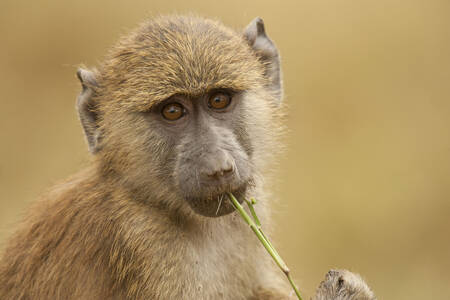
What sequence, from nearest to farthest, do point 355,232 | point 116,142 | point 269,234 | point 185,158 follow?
1. point 185,158
2. point 116,142
3. point 269,234
4. point 355,232

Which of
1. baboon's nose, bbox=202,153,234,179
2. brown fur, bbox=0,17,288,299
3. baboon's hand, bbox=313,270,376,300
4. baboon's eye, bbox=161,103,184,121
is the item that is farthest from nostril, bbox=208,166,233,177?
baboon's hand, bbox=313,270,376,300

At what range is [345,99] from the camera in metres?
10.5

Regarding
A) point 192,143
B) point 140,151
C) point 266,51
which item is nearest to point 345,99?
point 266,51

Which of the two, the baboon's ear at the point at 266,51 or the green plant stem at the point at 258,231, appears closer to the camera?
the green plant stem at the point at 258,231

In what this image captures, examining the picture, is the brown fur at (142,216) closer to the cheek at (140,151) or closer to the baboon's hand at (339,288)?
the cheek at (140,151)

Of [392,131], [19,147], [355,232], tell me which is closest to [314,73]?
[392,131]

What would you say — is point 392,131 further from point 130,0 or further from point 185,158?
point 185,158

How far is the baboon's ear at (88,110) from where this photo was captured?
5699 mm

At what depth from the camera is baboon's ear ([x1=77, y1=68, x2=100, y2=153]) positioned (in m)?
5.70

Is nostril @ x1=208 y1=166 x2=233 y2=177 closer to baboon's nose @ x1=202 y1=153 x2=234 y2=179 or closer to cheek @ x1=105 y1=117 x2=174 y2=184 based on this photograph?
baboon's nose @ x1=202 y1=153 x2=234 y2=179

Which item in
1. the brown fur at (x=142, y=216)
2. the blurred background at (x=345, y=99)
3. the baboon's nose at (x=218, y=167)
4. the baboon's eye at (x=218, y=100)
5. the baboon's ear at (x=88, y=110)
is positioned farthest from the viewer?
the blurred background at (x=345, y=99)

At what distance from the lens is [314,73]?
34.7ft

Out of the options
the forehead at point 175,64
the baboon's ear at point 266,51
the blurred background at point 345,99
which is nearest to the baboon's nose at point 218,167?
the forehead at point 175,64

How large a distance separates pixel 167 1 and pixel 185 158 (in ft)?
19.0
